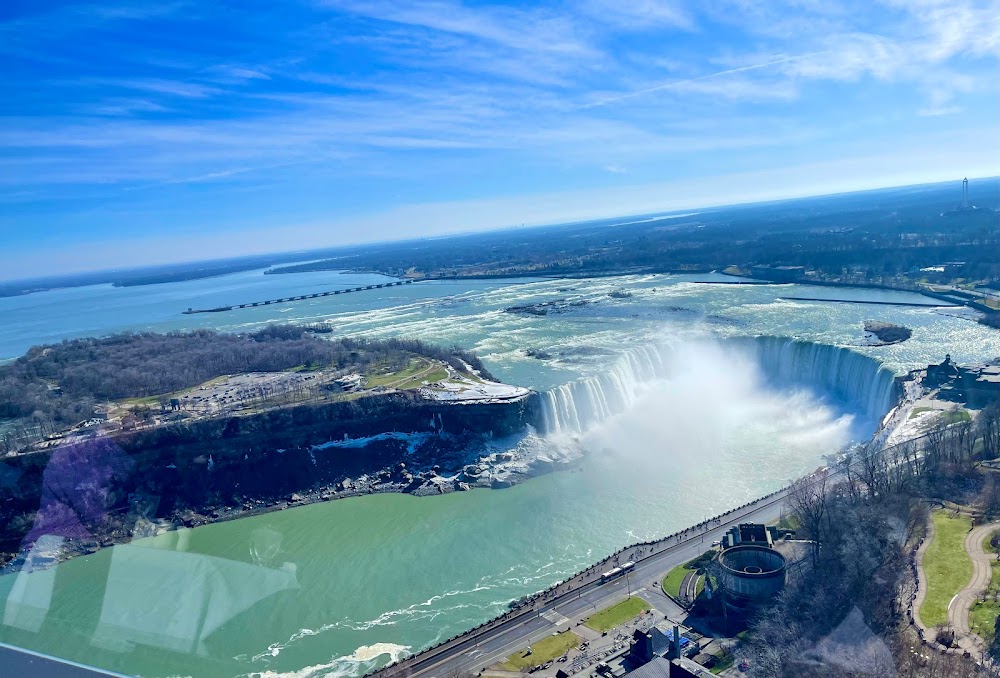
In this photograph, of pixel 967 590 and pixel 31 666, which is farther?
pixel 967 590

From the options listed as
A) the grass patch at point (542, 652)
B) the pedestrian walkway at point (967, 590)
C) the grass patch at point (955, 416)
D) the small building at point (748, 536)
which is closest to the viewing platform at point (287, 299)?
the grass patch at point (542, 652)

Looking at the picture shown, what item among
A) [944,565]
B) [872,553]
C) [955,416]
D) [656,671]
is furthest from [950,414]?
[656,671]

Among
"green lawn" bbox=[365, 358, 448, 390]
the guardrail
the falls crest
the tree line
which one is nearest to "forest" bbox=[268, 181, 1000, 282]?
the falls crest

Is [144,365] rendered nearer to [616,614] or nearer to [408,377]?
[408,377]

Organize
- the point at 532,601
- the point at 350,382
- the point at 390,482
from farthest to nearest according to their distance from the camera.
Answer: the point at 350,382 → the point at 390,482 → the point at 532,601

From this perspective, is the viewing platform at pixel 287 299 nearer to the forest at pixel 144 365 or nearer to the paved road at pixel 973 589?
the forest at pixel 144 365

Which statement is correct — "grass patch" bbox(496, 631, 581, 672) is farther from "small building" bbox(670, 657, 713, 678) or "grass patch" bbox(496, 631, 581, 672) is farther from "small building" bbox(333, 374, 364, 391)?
"small building" bbox(333, 374, 364, 391)
